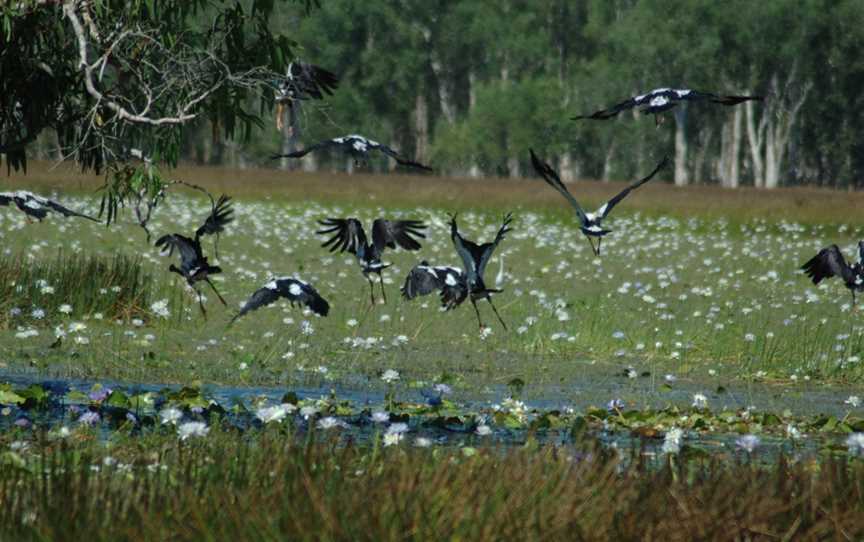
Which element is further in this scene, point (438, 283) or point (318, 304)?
point (438, 283)

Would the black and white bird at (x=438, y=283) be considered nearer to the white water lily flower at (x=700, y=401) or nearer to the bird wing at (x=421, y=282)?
the bird wing at (x=421, y=282)

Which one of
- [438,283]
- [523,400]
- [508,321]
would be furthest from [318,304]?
[508,321]

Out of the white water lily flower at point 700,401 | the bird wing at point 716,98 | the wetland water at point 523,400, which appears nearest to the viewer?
the bird wing at point 716,98

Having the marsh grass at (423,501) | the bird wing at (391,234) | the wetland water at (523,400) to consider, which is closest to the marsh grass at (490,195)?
the wetland water at (523,400)

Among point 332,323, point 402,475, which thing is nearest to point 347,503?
point 402,475

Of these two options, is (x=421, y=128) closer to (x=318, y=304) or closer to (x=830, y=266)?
(x=830, y=266)

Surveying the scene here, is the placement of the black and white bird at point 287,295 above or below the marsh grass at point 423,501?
above

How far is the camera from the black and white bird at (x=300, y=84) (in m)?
10.1

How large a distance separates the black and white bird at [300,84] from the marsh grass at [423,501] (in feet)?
13.4

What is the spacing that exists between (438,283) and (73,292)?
512 cm

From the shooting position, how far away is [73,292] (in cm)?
1424

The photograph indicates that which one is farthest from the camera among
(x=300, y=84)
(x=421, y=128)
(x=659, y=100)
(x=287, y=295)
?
(x=421, y=128)

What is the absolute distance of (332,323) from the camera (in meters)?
14.7

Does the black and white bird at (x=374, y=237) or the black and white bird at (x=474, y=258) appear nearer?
the black and white bird at (x=474, y=258)
